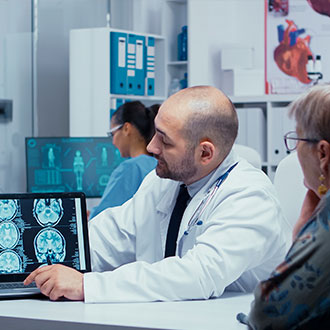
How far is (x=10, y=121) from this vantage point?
5.14m

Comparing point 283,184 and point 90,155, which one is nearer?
point 283,184

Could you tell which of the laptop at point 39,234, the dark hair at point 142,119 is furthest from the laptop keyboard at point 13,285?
the dark hair at point 142,119

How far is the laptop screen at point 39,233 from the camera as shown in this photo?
5.68 feet

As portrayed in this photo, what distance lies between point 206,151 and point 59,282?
0.53 meters

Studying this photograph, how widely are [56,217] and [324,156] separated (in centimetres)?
76

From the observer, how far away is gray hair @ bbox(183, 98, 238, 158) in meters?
1.81

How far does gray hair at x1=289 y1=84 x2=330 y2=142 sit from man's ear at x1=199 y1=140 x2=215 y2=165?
0.48m

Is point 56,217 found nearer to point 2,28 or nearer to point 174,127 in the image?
point 174,127

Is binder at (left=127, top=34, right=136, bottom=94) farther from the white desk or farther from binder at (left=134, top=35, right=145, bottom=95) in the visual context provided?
the white desk

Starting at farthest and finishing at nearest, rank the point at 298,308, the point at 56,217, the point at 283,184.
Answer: the point at 283,184, the point at 56,217, the point at 298,308

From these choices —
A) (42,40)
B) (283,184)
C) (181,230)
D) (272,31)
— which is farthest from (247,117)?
(181,230)

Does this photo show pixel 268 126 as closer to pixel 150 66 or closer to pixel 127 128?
pixel 150 66

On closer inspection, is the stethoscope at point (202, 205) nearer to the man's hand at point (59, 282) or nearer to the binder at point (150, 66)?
the man's hand at point (59, 282)

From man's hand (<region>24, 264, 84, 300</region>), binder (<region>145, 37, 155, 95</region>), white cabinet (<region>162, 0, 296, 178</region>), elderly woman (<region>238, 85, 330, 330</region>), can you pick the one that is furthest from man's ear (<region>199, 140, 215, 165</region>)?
binder (<region>145, 37, 155, 95</region>)
